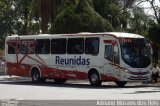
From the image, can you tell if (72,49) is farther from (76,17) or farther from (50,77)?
(76,17)

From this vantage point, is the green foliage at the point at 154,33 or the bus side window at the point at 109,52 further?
the green foliage at the point at 154,33

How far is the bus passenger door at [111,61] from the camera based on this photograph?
2927 cm

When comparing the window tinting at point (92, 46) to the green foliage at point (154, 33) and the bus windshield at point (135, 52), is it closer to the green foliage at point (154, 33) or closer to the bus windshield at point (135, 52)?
the bus windshield at point (135, 52)

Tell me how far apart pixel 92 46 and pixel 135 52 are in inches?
101

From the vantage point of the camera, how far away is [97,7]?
48.7 m

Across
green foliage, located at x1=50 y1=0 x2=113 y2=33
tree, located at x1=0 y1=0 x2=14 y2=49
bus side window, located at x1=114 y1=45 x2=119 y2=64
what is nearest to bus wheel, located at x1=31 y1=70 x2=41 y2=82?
bus side window, located at x1=114 y1=45 x2=119 y2=64

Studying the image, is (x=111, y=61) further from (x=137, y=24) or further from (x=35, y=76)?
(x=137, y=24)

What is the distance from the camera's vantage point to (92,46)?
30.5 metres

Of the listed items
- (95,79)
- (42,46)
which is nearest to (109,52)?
(95,79)

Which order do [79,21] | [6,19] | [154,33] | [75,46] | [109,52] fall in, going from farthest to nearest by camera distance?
[6,19] → [79,21] → [154,33] → [75,46] → [109,52]

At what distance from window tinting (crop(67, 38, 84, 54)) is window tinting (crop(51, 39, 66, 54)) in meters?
0.49

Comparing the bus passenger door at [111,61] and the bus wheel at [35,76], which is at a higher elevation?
the bus passenger door at [111,61]

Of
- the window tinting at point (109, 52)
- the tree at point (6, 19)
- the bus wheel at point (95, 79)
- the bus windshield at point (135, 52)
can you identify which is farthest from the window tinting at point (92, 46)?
the tree at point (6, 19)

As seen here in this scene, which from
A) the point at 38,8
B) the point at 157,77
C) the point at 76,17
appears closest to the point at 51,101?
the point at 157,77
